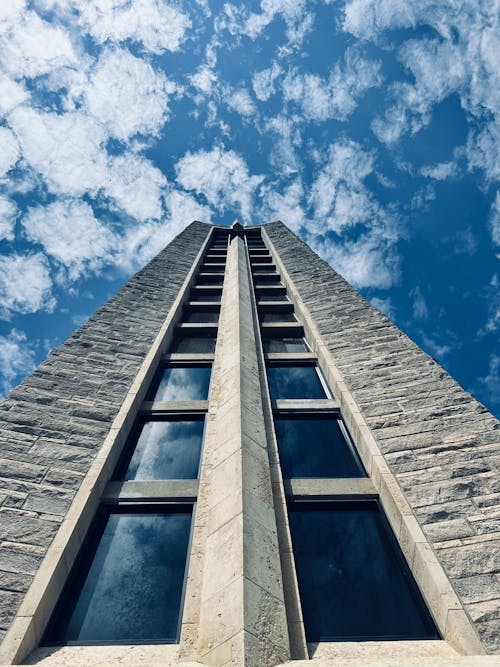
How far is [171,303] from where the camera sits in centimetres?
1224

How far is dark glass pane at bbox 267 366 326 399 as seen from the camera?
8.53 m

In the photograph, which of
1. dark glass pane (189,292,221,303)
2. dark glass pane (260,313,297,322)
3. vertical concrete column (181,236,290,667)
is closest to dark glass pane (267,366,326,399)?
vertical concrete column (181,236,290,667)

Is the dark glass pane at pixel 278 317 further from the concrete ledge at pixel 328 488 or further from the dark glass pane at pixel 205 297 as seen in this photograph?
the concrete ledge at pixel 328 488

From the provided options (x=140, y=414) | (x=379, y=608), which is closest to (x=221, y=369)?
(x=140, y=414)

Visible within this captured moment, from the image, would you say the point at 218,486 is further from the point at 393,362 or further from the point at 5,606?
the point at 393,362

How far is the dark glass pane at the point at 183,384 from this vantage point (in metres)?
8.38

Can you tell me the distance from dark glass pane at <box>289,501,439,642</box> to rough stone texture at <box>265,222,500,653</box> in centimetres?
54

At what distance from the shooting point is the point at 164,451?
6.60 meters

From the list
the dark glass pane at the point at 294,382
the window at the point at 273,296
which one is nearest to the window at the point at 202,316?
the window at the point at 273,296

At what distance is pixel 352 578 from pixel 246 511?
1430mm

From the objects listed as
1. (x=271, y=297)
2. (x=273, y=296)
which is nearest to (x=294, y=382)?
(x=271, y=297)

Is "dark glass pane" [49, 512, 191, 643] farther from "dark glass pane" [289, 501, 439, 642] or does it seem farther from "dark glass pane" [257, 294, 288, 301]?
"dark glass pane" [257, 294, 288, 301]

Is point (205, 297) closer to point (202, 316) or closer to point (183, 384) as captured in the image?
point (202, 316)

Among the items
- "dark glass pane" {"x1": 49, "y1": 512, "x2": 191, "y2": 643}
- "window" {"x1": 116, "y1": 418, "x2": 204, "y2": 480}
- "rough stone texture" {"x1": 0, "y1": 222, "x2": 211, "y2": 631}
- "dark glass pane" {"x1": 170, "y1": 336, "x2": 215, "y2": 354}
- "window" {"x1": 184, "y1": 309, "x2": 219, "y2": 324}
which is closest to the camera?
"dark glass pane" {"x1": 49, "y1": 512, "x2": 191, "y2": 643}
